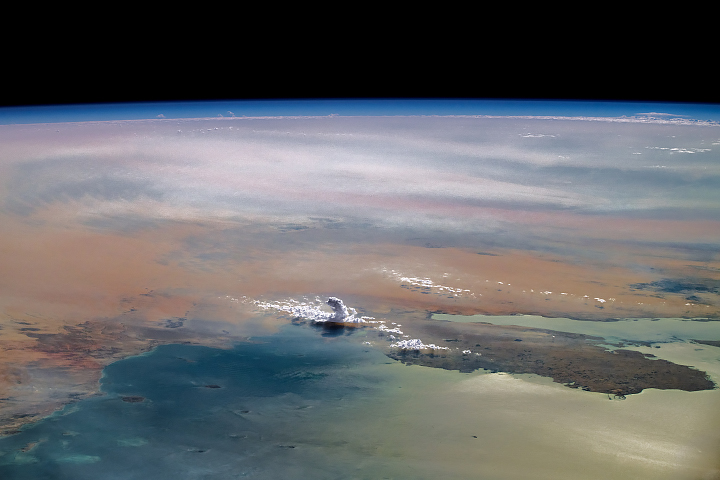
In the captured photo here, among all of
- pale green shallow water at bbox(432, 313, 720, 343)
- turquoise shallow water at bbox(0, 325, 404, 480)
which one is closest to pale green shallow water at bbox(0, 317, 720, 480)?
turquoise shallow water at bbox(0, 325, 404, 480)

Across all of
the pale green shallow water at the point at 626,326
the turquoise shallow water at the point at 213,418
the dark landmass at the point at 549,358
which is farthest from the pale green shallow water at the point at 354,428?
the pale green shallow water at the point at 626,326

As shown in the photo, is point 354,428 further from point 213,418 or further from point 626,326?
point 626,326

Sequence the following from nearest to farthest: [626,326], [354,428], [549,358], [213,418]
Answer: [354,428] < [213,418] < [549,358] < [626,326]

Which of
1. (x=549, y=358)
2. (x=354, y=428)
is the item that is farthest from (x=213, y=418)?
(x=549, y=358)

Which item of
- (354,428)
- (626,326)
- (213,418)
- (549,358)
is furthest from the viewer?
(626,326)

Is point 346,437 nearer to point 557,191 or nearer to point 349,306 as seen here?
point 349,306

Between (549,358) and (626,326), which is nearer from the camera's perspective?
(549,358)

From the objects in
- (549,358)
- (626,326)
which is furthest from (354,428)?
(626,326)

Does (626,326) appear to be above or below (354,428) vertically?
above

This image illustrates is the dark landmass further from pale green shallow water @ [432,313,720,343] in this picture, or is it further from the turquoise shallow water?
the turquoise shallow water
